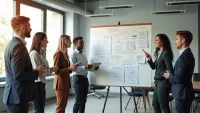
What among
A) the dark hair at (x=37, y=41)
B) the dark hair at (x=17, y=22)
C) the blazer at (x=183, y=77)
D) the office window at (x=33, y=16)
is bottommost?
the blazer at (x=183, y=77)

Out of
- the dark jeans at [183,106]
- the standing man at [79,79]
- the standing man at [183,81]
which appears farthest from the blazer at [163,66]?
the standing man at [79,79]

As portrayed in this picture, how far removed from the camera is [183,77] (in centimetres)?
276

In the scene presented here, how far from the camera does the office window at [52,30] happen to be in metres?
7.28

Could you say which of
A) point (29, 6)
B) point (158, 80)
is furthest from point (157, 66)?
point (29, 6)

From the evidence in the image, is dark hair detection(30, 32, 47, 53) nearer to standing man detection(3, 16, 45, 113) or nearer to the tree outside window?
standing man detection(3, 16, 45, 113)

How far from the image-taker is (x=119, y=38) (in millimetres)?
4254

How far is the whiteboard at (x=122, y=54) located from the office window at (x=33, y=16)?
247 centimetres

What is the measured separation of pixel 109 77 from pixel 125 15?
13.9 ft

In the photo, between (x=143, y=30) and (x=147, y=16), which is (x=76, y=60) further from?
(x=147, y=16)

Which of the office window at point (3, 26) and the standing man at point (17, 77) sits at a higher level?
the office window at point (3, 26)

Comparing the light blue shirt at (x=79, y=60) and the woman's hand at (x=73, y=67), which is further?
the light blue shirt at (x=79, y=60)

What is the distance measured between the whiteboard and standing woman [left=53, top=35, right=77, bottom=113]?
0.81m

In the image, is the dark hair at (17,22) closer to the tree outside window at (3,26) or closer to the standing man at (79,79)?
the standing man at (79,79)

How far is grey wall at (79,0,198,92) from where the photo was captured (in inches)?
289
